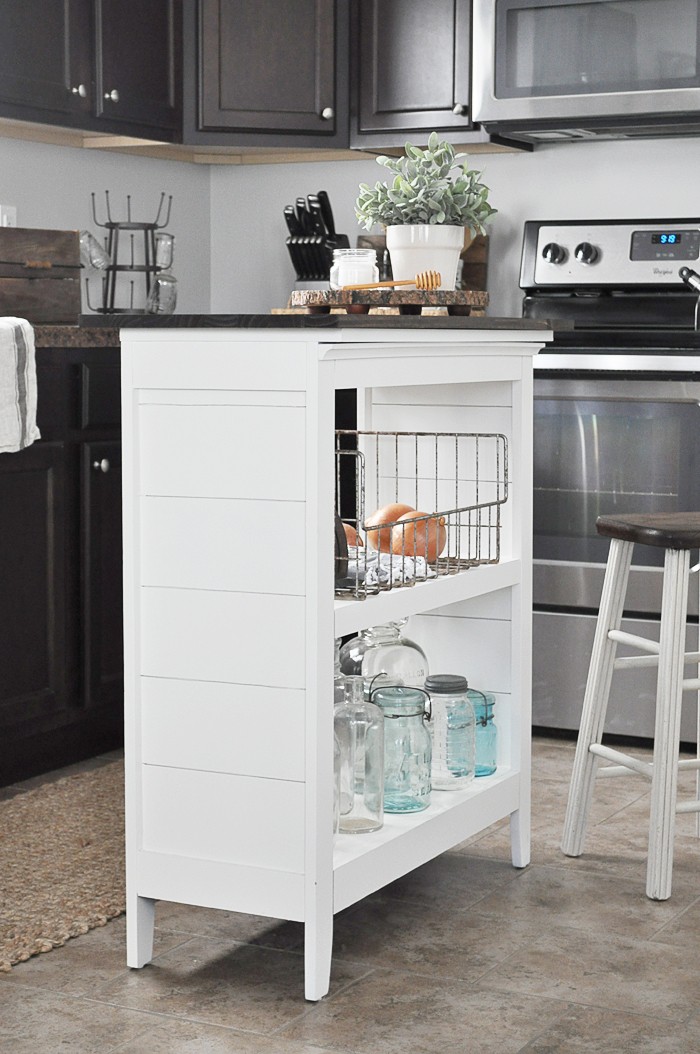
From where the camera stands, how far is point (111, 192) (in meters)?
3.96

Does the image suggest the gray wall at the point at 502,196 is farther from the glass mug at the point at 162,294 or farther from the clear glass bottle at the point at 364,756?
the clear glass bottle at the point at 364,756

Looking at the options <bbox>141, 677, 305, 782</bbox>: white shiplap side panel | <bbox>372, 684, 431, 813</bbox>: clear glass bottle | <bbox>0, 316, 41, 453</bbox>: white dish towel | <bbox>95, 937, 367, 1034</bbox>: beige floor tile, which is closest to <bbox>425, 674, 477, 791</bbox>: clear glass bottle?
<bbox>372, 684, 431, 813</bbox>: clear glass bottle

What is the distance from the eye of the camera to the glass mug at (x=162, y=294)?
A: 389 cm

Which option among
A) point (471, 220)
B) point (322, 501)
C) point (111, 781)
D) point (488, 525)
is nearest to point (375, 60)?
point (471, 220)

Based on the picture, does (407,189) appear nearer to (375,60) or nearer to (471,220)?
(471,220)

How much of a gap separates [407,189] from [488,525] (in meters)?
0.59

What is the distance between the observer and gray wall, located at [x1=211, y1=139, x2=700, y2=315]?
3750mm

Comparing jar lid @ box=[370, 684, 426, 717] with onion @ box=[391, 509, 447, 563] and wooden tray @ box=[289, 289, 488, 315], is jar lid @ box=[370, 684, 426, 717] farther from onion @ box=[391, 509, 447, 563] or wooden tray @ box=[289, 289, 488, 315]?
wooden tray @ box=[289, 289, 488, 315]

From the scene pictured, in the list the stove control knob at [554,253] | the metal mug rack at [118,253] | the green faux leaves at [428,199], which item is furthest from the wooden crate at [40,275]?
the stove control knob at [554,253]

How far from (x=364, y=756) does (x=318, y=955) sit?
35 centimetres

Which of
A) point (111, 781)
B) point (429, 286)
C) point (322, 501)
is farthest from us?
point (111, 781)

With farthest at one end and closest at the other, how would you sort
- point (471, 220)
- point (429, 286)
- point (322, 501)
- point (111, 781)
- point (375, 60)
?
point (375, 60) → point (111, 781) → point (471, 220) → point (429, 286) → point (322, 501)

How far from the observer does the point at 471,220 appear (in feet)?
8.09

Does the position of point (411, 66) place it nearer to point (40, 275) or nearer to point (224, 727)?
point (40, 275)
